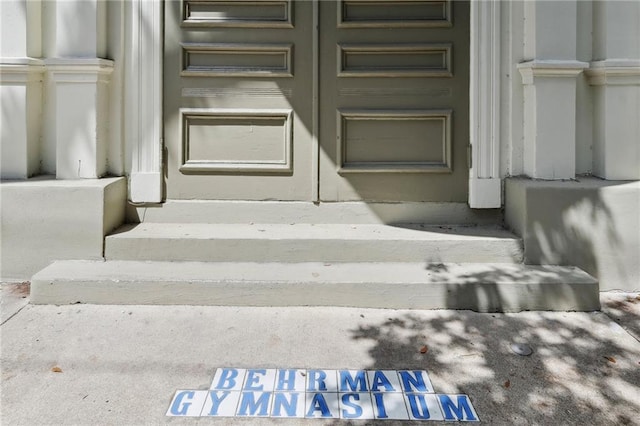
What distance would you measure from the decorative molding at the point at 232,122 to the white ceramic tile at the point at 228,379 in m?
1.96

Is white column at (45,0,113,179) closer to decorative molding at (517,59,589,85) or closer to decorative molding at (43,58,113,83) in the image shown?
decorative molding at (43,58,113,83)

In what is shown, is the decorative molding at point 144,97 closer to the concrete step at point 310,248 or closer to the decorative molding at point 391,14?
the concrete step at point 310,248

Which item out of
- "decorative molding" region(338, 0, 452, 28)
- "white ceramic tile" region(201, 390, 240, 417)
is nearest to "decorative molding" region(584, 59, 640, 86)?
"decorative molding" region(338, 0, 452, 28)

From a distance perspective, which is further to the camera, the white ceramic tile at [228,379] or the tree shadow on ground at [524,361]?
the white ceramic tile at [228,379]

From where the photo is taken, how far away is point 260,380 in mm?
2406

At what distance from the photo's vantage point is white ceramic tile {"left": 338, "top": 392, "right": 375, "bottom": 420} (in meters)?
2.13

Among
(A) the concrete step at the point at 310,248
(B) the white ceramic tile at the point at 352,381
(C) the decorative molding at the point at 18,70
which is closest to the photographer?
(B) the white ceramic tile at the point at 352,381

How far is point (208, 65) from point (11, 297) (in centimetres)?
234

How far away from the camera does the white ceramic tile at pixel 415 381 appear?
7.70ft

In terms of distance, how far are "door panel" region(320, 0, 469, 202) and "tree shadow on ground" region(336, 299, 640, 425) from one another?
128 centimetres

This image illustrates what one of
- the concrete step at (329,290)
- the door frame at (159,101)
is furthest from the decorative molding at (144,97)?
the concrete step at (329,290)

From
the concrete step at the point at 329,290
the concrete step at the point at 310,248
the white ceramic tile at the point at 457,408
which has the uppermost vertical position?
the concrete step at the point at 310,248

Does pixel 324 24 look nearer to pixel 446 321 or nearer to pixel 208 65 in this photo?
pixel 208 65

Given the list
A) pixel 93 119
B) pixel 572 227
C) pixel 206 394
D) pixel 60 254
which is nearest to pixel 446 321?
pixel 572 227
